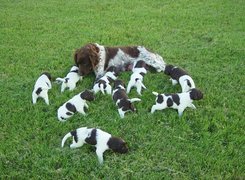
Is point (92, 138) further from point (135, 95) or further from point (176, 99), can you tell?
point (135, 95)

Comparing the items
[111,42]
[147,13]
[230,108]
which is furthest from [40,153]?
[147,13]

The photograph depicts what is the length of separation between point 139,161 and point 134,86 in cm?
230

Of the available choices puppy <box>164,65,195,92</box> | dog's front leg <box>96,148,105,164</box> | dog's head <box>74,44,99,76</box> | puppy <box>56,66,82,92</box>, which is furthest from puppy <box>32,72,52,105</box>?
puppy <box>164,65,195,92</box>

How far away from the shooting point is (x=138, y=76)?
24.2ft

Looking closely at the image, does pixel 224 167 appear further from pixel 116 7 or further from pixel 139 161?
pixel 116 7

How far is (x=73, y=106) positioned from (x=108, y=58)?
2.21 m

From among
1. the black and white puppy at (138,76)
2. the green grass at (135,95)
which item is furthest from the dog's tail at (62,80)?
the black and white puppy at (138,76)

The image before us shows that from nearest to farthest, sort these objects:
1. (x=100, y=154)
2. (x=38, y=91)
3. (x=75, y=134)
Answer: (x=100, y=154)
(x=75, y=134)
(x=38, y=91)

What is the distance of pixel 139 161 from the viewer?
5.29 metres

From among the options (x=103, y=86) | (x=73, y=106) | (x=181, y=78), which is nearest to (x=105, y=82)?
(x=103, y=86)

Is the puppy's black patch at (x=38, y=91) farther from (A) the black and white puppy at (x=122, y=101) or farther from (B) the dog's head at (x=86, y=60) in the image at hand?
(A) the black and white puppy at (x=122, y=101)

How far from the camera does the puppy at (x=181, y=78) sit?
6.90 m

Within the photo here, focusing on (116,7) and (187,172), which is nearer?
(187,172)

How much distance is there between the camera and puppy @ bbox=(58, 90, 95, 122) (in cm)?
635
